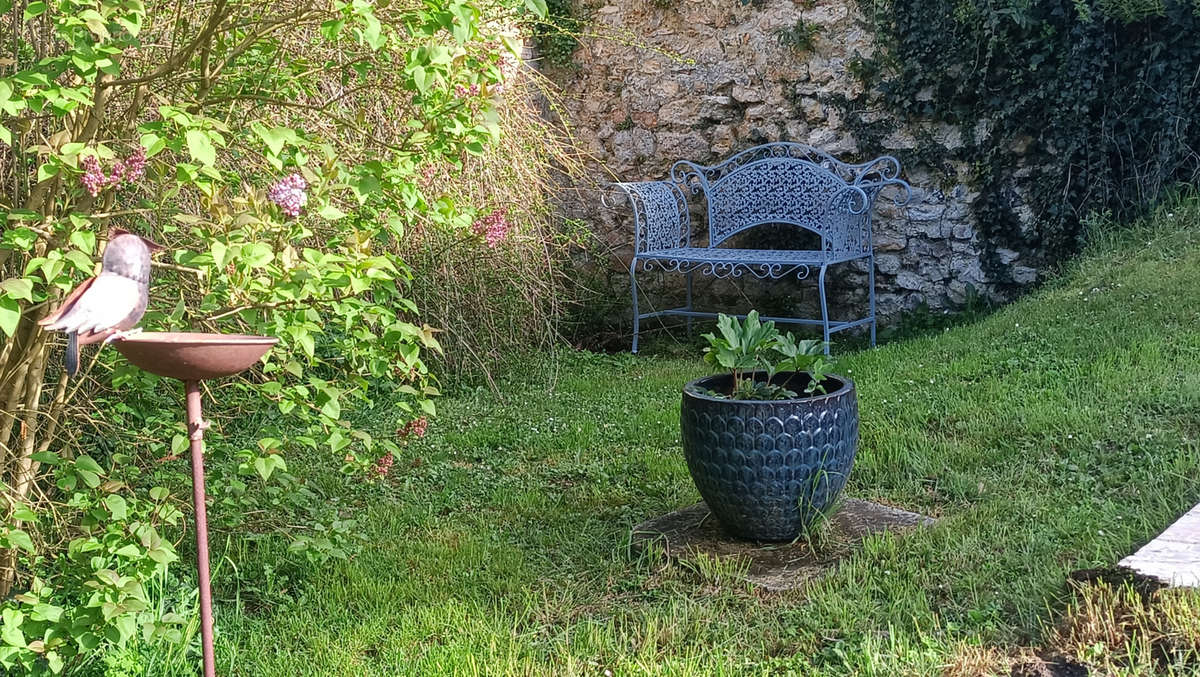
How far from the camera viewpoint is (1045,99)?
5.57 m

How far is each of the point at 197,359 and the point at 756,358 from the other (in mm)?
1646

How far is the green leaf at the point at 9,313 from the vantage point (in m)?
1.79

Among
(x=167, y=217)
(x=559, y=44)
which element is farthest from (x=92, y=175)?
(x=559, y=44)

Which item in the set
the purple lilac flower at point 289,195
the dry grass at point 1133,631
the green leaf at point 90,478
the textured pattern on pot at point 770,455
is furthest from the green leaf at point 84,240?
the dry grass at point 1133,631

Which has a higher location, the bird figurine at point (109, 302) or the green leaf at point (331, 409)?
the bird figurine at point (109, 302)

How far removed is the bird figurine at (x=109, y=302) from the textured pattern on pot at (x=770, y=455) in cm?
149

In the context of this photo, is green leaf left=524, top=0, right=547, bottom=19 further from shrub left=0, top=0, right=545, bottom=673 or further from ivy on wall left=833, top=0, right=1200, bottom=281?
ivy on wall left=833, top=0, right=1200, bottom=281

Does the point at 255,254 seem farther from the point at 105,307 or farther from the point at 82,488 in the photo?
the point at 82,488

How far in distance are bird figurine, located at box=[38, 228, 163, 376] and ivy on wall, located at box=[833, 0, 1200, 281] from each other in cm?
489

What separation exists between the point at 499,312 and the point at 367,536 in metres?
2.20

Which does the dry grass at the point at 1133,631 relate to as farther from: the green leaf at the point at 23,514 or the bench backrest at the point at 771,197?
the bench backrest at the point at 771,197

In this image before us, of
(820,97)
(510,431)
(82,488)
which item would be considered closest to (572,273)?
(820,97)

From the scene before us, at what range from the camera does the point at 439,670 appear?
2.38 meters

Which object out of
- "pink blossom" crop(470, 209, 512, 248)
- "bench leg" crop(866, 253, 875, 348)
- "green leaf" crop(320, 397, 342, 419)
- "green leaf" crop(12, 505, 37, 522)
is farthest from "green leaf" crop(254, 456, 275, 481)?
"bench leg" crop(866, 253, 875, 348)
